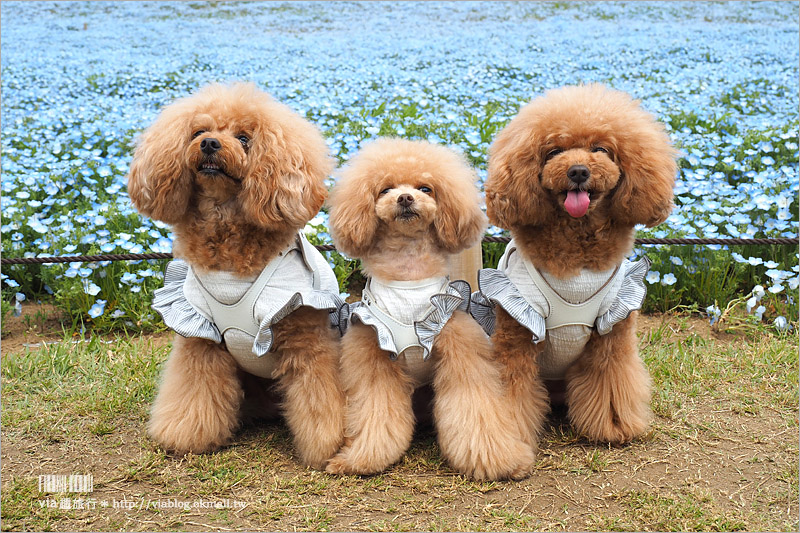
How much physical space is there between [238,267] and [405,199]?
60cm

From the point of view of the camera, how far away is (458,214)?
247cm

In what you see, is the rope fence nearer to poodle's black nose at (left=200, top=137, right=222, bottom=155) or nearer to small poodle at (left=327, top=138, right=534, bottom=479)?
small poodle at (left=327, top=138, right=534, bottom=479)

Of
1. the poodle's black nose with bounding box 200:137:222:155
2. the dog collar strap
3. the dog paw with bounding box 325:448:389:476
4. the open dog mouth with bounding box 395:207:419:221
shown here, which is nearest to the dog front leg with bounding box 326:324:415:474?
the dog paw with bounding box 325:448:389:476

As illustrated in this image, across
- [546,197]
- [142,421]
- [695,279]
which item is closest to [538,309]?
[546,197]

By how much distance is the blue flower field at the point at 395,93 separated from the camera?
4027 mm

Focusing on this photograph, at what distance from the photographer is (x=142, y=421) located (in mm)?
2938

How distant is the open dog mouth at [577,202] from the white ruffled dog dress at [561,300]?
0.91ft

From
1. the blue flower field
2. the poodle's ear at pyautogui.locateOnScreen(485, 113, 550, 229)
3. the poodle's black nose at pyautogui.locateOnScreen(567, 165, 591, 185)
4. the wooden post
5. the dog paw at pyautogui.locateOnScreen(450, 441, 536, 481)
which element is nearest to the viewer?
the poodle's black nose at pyautogui.locateOnScreen(567, 165, 591, 185)

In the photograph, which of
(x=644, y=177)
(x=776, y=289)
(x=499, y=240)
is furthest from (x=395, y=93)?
(x=644, y=177)

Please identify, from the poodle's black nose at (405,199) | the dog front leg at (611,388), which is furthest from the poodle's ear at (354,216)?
the dog front leg at (611,388)

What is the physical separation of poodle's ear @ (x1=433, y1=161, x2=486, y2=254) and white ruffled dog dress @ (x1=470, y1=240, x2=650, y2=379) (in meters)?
0.16

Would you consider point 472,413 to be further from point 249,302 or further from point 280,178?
point 280,178

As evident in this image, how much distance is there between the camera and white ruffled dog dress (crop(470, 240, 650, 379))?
2473mm

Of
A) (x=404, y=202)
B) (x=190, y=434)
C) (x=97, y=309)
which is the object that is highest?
(x=404, y=202)
